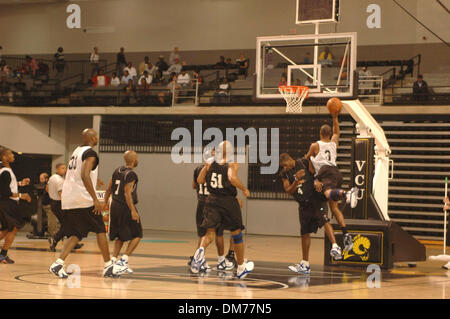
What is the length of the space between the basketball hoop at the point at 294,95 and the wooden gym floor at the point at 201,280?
3095mm

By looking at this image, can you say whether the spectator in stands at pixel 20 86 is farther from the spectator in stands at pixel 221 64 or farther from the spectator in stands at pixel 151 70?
the spectator in stands at pixel 221 64

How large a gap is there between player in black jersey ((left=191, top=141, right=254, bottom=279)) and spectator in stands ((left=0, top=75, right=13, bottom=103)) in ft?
56.1

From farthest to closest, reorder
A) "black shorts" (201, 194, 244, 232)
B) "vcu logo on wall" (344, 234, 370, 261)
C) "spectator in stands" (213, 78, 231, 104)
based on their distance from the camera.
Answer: "spectator in stands" (213, 78, 231, 104) → "vcu logo on wall" (344, 234, 370, 261) → "black shorts" (201, 194, 244, 232)

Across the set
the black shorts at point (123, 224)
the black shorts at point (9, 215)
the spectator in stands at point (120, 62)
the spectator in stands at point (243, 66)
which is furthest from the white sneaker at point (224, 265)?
the spectator in stands at point (120, 62)

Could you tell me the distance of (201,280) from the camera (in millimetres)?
9477

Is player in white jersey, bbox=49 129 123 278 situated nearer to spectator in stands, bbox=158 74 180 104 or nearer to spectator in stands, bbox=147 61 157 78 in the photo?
spectator in stands, bbox=158 74 180 104

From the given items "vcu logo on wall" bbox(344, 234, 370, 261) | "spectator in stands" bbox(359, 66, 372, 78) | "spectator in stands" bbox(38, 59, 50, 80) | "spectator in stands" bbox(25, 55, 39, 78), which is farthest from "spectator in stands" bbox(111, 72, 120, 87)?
A: "vcu logo on wall" bbox(344, 234, 370, 261)

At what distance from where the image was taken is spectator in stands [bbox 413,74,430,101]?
812 inches

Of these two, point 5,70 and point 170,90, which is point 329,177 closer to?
point 170,90

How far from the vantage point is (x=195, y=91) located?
952 inches
